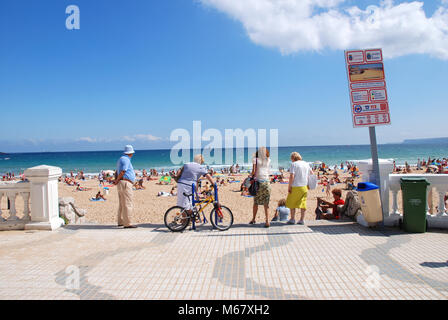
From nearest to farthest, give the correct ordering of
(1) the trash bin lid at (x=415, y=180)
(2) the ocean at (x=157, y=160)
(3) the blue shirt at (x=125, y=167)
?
(1) the trash bin lid at (x=415, y=180), (3) the blue shirt at (x=125, y=167), (2) the ocean at (x=157, y=160)

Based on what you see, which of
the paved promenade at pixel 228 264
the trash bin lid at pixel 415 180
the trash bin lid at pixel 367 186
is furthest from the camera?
the trash bin lid at pixel 367 186

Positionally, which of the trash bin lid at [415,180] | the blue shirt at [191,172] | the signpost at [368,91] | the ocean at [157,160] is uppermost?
the ocean at [157,160]

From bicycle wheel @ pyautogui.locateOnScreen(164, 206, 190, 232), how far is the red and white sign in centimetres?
378

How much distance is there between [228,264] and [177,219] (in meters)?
1.93

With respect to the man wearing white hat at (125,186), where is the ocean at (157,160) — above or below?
above

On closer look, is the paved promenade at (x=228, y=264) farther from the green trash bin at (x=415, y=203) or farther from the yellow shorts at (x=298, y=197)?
the yellow shorts at (x=298, y=197)

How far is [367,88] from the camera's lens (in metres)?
5.52

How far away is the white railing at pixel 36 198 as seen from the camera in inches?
227

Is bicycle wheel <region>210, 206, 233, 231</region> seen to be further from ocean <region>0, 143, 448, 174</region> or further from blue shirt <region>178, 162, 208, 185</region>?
ocean <region>0, 143, 448, 174</region>

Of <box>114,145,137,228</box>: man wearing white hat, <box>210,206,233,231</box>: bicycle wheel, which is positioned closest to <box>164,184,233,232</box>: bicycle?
<box>210,206,233,231</box>: bicycle wheel

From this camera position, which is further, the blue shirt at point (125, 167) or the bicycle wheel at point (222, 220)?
the blue shirt at point (125, 167)

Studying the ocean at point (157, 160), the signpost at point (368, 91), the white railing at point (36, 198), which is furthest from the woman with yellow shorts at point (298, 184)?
the ocean at point (157, 160)

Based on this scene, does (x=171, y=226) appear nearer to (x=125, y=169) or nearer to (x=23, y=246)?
(x=125, y=169)
